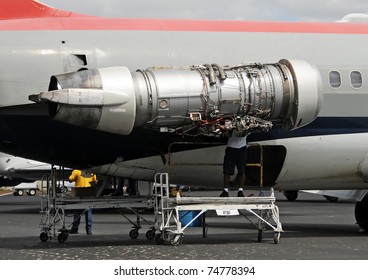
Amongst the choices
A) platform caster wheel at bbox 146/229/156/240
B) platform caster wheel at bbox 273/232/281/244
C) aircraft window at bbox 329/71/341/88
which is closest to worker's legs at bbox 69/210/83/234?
platform caster wheel at bbox 146/229/156/240

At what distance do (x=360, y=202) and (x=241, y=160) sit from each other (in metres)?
5.74

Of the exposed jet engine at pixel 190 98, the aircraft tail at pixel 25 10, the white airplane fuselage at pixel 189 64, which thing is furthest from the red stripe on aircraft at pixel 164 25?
the exposed jet engine at pixel 190 98

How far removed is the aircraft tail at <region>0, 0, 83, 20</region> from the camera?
671 inches

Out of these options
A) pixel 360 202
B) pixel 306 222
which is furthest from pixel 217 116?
pixel 306 222

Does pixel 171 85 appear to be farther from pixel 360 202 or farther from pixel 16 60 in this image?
pixel 360 202

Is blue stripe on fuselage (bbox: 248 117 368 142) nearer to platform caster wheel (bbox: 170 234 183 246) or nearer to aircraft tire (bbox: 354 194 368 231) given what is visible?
platform caster wheel (bbox: 170 234 183 246)

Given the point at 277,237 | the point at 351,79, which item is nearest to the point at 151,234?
the point at 277,237

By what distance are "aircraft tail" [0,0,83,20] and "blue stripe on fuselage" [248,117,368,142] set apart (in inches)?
197

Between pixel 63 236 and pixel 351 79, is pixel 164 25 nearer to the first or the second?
pixel 351 79

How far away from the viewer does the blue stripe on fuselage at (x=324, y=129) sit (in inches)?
661

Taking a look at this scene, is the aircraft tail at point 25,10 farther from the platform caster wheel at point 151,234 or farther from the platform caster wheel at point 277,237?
the platform caster wheel at point 277,237

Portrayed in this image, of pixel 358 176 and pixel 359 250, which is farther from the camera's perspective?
pixel 358 176

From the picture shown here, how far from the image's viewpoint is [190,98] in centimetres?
1488

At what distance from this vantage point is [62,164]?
55.4 feet
